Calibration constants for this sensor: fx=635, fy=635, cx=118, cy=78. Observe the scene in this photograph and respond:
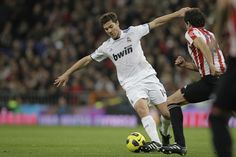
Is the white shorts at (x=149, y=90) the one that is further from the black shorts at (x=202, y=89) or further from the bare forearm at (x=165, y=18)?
the bare forearm at (x=165, y=18)

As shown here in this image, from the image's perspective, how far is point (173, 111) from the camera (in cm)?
1012

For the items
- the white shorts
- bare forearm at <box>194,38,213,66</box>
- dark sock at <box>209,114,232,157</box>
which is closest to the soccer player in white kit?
the white shorts

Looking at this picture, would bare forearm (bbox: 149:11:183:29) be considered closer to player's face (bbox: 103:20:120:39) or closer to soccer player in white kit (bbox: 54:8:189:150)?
soccer player in white kit (bbox: 54:8:189:150)

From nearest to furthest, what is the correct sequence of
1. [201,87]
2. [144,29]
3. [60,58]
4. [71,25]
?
[201,87] < [144,29] < [60,58] < [71,25]

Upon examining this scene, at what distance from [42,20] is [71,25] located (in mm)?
1566

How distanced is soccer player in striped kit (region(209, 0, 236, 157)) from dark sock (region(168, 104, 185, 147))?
3.75 metres

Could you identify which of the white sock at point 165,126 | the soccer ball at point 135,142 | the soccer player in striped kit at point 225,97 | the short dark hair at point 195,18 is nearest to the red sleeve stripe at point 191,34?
the short dark hair at point 195,18

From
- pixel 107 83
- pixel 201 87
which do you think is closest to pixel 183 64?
pixel 201 87

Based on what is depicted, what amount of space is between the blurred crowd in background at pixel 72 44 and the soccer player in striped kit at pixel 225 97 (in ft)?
48.8

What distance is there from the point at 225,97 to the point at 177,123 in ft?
13.1

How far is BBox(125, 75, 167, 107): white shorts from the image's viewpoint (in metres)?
10.3

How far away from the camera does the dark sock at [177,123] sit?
32.6 feet

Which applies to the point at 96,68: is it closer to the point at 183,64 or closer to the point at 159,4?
the point at 159,4

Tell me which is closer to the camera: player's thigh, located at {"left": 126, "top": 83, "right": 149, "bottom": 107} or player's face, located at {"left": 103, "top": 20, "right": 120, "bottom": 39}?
player's thigh, located at {"left": 126, "top": 83, "right": 149, "bottom": 107}
